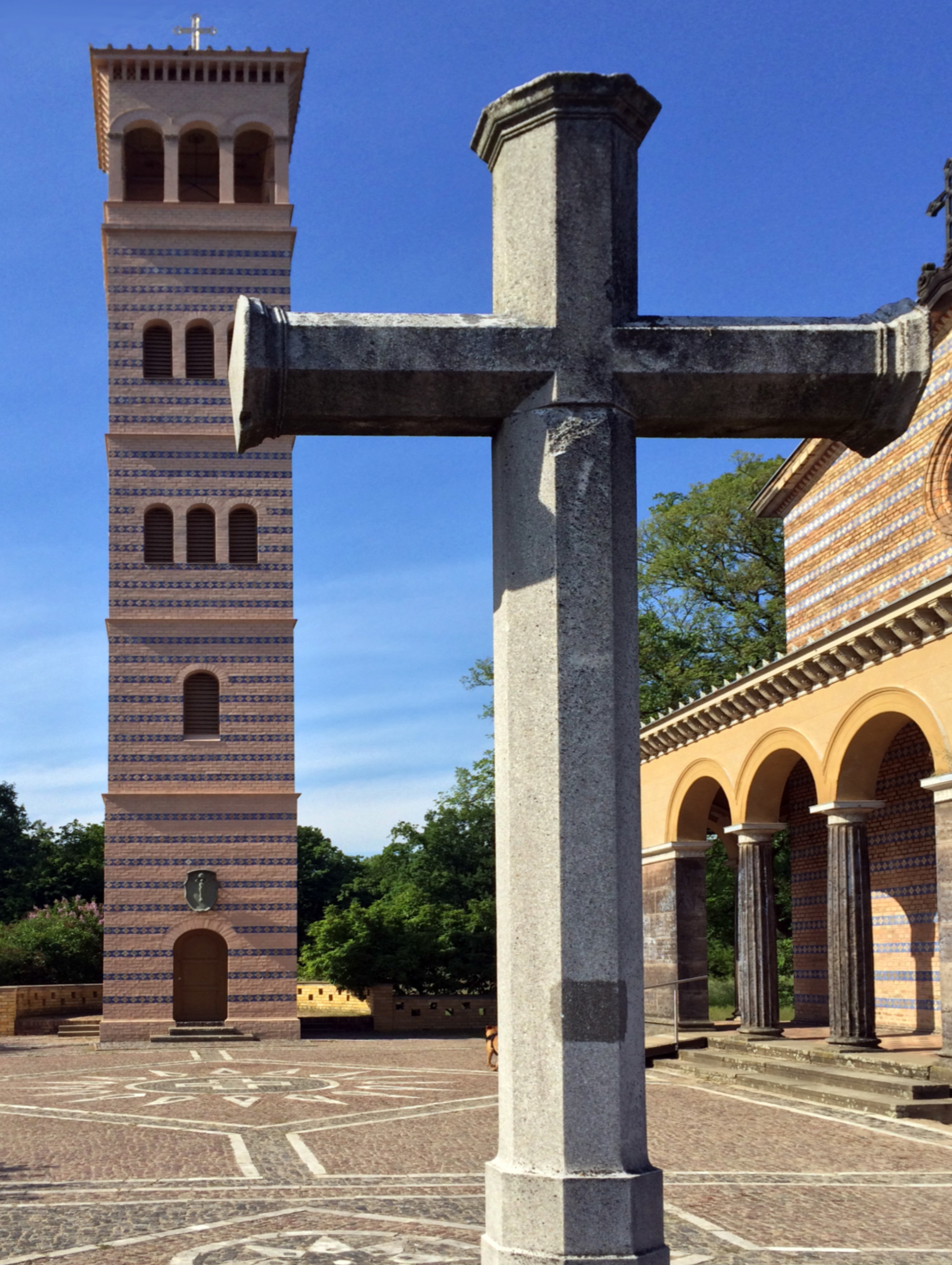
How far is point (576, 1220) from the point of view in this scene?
4945 millimetres

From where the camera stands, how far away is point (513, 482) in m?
5.50

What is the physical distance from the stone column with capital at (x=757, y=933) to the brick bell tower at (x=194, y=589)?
1268cm

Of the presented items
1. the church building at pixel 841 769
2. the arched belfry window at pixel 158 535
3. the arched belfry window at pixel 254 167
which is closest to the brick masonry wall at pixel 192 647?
the arched belfry window at pixel 158 535

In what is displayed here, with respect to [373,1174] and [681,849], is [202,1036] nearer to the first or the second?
[681,849]

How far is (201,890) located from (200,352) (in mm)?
12375

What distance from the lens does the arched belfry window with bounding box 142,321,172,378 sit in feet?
112

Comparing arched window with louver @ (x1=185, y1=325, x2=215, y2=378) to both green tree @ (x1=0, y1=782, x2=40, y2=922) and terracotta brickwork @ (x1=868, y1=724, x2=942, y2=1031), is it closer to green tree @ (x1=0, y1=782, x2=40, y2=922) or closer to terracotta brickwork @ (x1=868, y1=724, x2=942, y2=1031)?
terracotta brickwork @ (x1=868, y1=724, x2=942, y2=1031)

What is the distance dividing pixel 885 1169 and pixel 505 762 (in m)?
8.47

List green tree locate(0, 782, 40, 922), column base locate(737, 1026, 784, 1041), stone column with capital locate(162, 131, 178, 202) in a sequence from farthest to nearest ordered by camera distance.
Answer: green tree locate(0, 782, 40, 922)
stone column with capital locate(162, 131, 178, 202)
column base locate(737, 1026, 784, 1041)

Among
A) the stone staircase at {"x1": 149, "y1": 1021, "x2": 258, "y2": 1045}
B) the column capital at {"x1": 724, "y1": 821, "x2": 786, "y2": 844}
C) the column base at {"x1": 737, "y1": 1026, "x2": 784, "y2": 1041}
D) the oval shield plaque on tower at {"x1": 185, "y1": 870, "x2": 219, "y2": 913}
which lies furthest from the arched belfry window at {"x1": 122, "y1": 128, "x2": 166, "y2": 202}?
the column base at {"x1": 737, "y1": 1026, "x2": 784, "y2": 1041}

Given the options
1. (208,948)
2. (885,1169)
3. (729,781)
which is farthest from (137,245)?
(885,1169)

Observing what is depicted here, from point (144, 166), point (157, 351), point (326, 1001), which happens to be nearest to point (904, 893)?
point (326, 1001)

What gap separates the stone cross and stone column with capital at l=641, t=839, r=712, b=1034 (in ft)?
62.5

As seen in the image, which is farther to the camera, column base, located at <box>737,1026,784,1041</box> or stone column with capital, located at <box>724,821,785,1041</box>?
stone column with capital, located at <box>724,821,785,1041</box>
